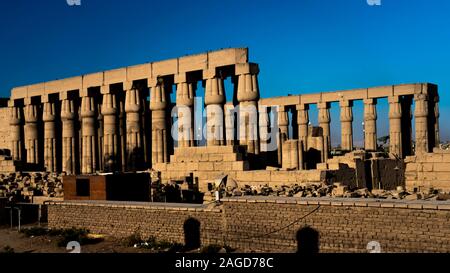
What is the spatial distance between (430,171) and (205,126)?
12.3 meters

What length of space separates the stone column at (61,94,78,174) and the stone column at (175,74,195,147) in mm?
10155

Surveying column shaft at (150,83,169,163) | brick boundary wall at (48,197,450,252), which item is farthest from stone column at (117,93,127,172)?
brick boundary wall at (48,197,450,252)

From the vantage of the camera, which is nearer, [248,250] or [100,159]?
Answer: [248,250]

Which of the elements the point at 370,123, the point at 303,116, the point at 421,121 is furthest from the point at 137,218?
the point at 303,116

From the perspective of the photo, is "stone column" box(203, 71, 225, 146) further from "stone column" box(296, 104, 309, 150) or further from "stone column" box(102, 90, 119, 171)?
"stone column" box(296, 104, 309, 150)

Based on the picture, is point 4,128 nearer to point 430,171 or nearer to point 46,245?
point 46,245

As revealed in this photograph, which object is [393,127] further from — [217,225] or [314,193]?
[217,225]

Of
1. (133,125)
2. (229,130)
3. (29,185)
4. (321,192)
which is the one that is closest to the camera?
(321,192)

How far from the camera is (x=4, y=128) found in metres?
42.8

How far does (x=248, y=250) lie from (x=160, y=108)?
16105mm

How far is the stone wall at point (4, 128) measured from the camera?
42375 mm

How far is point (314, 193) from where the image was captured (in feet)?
61.5

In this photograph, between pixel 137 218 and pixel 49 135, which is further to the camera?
pixel 49 135
